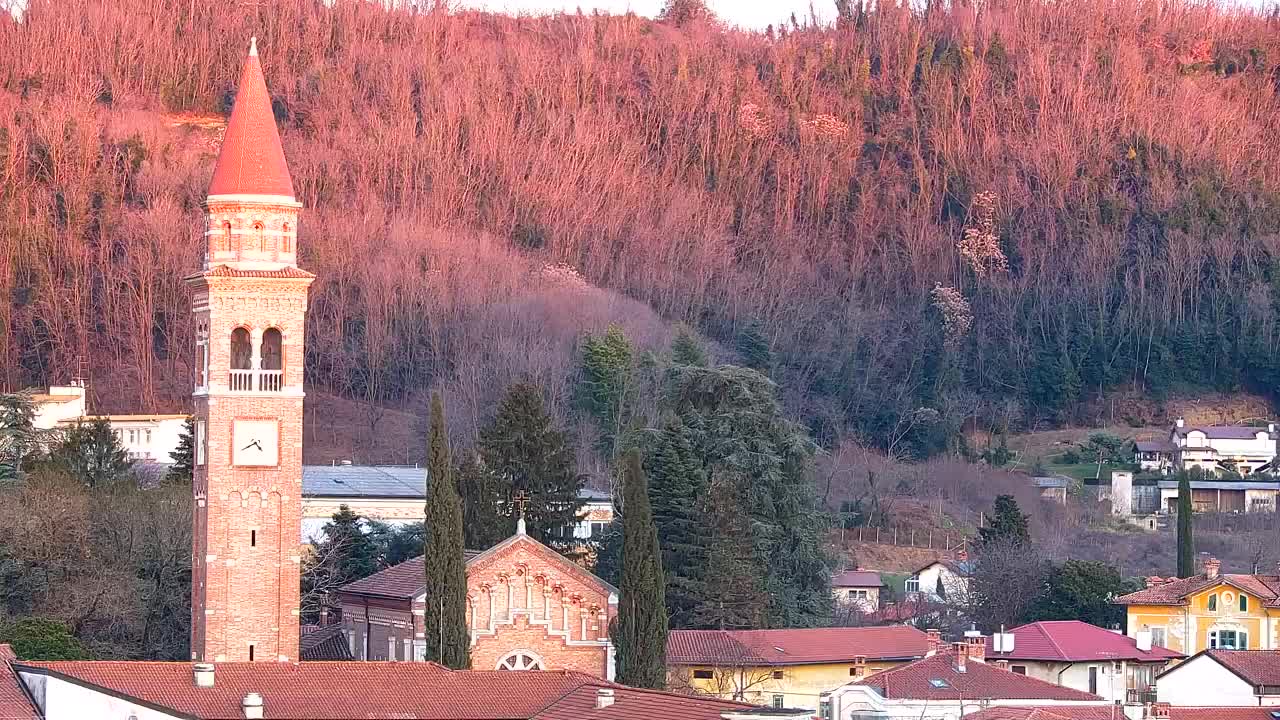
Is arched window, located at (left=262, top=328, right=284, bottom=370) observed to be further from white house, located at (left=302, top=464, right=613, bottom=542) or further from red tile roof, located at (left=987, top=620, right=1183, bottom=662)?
red tile roof, located at (left=987, top=620, right=1183, bottom=662)

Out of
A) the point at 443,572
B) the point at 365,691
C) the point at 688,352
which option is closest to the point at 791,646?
the point at 443,572

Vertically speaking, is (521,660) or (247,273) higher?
(247,273)

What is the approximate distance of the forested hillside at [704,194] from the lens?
8794 cm

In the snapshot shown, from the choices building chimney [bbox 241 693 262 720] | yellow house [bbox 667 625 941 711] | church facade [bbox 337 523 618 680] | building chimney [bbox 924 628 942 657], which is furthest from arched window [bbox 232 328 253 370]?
building chimney [bbox 924 628 942 657]

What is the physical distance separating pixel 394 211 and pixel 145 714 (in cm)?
6339

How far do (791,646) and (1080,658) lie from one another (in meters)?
5.63

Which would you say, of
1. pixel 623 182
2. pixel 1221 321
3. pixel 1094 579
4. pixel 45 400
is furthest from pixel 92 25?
pixel 1094 579

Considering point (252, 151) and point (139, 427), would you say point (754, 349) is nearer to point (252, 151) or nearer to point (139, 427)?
point (139, 427)

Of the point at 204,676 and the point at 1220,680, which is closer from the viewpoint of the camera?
the point at 204,676

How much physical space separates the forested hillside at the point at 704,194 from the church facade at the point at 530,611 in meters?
33.0

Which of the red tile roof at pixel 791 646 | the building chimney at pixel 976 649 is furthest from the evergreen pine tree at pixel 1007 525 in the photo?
the building chimney at pixel 976 649

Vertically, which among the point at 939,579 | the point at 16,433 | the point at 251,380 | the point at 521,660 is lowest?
the point at 939,579

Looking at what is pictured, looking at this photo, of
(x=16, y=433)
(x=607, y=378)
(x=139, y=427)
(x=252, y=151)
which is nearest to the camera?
(x=252, y=151)

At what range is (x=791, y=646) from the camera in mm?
52094
